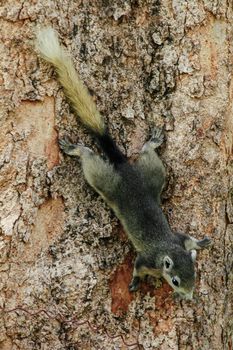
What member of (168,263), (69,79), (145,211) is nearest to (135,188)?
(145,211)

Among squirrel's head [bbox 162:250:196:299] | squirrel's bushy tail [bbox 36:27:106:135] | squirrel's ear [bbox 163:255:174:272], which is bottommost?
squirrel's head [bbox 162:250:196:299]

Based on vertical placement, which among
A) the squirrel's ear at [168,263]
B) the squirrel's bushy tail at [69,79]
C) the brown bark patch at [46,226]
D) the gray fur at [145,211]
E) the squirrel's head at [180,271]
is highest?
the squirrel's bushy tail at [69,79]

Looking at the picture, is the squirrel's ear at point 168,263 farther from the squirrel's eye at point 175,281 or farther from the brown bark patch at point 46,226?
the brown bark patch at point 46,226

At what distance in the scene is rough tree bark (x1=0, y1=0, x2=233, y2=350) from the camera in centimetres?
288

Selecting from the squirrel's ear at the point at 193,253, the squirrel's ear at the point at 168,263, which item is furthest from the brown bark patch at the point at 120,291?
the squirrel's ear at the point at 193,253

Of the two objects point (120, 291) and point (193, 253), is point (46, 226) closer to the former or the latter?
point (120, 291)

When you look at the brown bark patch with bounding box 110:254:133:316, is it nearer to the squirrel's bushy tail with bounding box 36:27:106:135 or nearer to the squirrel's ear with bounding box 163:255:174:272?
the squirrel's ear with bounding box 163:255:174:272

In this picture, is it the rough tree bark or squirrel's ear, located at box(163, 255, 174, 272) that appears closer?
the rough tree bark

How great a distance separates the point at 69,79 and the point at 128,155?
44 cm

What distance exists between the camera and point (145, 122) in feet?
10.1

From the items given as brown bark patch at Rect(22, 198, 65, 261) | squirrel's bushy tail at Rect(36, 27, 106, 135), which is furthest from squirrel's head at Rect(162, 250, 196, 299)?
squirrel's bushy tail at Rect(36, 27, 106, 135)

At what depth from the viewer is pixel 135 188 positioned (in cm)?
316

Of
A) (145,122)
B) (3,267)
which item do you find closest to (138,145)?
(145,122)

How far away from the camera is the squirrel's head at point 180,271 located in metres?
2.96
